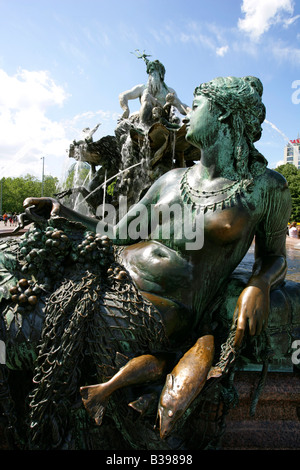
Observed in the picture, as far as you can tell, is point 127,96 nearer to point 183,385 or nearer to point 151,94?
point 151,94

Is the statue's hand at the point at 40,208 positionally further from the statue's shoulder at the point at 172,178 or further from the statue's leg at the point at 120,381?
the statue's leg at the point at 120,381

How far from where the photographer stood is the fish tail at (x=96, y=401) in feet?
5.23

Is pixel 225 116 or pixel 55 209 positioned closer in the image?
pixel 225 116

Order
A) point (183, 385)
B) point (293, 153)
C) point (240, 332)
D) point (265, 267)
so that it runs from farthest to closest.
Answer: point (293, 153) → point (265, 267) → point (240, 332) → point (183, 385)

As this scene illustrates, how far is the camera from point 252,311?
1.83 m

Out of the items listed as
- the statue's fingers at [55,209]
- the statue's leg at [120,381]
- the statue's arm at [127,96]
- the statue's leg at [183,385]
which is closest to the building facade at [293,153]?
the statue's arm at [127,96]

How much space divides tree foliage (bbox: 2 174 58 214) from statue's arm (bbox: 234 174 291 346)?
54451 millimetres

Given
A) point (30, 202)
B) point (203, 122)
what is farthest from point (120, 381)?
point (203, 122)

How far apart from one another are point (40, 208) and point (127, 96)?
845 centimetres

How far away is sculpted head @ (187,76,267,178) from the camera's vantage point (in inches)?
79.1

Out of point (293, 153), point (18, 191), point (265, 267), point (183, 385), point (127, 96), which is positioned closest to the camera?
point (183, 385)

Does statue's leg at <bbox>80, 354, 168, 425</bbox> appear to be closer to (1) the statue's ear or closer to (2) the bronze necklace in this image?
(2) the bronze necklace
